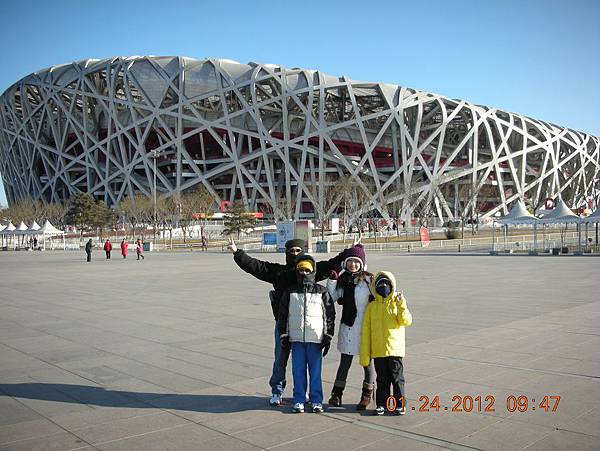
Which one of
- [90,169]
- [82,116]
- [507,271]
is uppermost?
[82,116]

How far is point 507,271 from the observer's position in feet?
72.7

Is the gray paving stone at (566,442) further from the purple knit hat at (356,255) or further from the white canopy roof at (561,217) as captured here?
the white canopy roof at (561,217)

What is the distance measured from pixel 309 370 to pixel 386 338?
0.78 metres

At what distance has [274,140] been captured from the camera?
7675cm

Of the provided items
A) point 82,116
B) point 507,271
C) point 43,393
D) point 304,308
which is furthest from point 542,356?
point 82,116

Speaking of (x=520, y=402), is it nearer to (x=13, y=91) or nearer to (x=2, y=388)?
(x=2, y=388)

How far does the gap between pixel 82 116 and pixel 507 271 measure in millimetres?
75945

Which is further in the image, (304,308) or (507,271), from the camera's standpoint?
(507,271)

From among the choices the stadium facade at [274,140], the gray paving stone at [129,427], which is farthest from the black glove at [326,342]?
the stadium facade at [274,140]

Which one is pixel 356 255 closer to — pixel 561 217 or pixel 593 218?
pixel 593 218

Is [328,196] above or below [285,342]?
above

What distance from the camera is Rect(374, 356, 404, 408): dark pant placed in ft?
17.9

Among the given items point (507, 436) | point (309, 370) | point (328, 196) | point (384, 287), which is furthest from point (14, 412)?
point (328, 196)

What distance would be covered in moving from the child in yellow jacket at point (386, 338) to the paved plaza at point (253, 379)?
0.78 ft
